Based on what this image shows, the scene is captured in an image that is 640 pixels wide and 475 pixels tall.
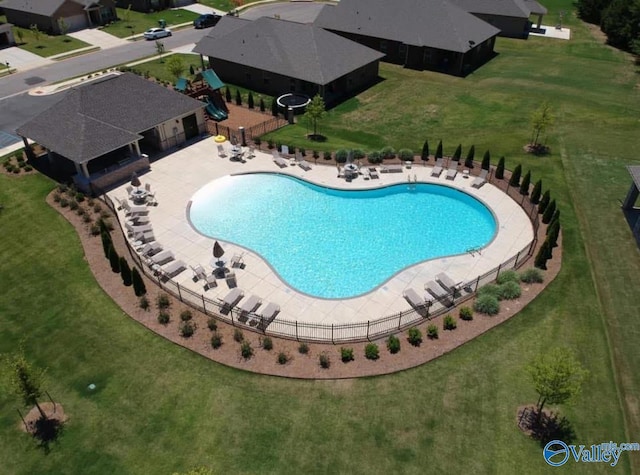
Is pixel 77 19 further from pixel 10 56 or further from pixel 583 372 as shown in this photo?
pixel 583 372

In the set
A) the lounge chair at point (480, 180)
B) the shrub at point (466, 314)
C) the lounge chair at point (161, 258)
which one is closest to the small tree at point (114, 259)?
the lounge chair at point (161, 258)

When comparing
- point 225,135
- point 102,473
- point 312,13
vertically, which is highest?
point 312,13

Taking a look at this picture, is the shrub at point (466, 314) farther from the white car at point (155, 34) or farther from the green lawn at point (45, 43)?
the white car at point (155, 34)

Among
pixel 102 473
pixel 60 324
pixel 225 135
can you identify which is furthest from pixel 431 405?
pixel 225 135

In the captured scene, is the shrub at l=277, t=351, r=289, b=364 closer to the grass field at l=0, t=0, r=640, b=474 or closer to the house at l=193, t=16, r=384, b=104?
the grass field at l=0, t=0, r=640, b=474

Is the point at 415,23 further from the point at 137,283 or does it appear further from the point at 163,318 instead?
the point at 163,318

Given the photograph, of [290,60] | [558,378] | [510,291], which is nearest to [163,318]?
[558,378]

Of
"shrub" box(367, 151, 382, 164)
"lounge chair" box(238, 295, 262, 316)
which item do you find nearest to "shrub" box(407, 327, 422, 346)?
"lounge chair" box(238, 295, 262, 316)
